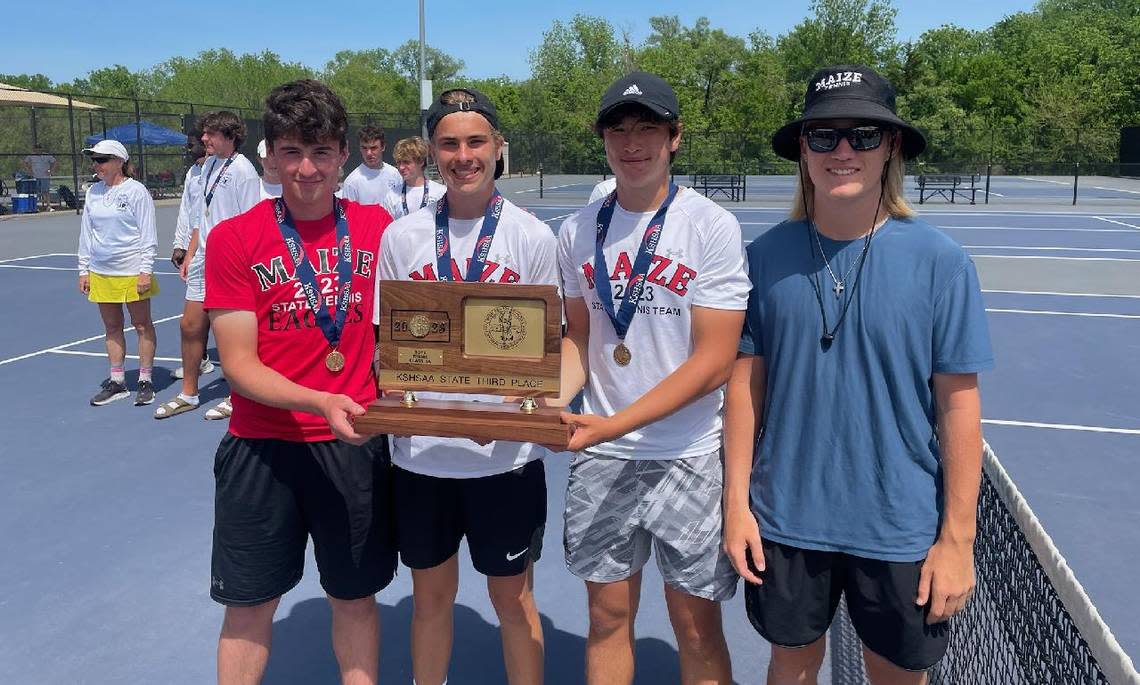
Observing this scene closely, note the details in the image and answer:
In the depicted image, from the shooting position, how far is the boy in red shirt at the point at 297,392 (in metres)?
2.58

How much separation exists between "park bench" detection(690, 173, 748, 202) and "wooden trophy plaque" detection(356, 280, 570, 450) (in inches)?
1025

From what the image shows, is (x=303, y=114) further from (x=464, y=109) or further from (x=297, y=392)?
(x=297, y=392)

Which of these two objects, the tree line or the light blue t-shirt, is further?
the tree line

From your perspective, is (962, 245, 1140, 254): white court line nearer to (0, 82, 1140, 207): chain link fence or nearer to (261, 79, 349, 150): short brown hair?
(0, 82, 1140, 207): chain link fence

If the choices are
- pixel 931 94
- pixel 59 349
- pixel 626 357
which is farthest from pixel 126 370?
pixel 931 94

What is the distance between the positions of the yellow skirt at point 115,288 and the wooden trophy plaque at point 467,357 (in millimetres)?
5321

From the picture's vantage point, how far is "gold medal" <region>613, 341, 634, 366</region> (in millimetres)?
2605

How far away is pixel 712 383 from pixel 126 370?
7.36 meters

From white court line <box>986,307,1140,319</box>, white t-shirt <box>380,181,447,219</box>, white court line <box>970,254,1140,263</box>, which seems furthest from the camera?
white court line <box>970,254,1140,263</box>

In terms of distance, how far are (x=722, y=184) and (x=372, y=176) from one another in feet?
77.0

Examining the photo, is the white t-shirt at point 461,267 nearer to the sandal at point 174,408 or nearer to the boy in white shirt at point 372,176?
the sandal at point 174,408

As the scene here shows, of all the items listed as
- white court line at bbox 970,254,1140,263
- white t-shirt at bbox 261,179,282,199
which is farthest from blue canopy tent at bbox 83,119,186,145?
white t-shirt at bbox 261,179,282,199

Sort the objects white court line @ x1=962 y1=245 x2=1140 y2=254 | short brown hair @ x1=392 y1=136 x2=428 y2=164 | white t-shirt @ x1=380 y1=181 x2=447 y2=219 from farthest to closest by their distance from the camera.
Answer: white court line @ x1=962 y1=245 x2=1140 y2=254, white t-shirt @ x1=380 y1=181 x2=447 y2=219, short brown hair @ x1=392 y1=136 x2=428 y2=164

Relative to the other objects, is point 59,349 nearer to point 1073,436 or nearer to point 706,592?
point 706,592
